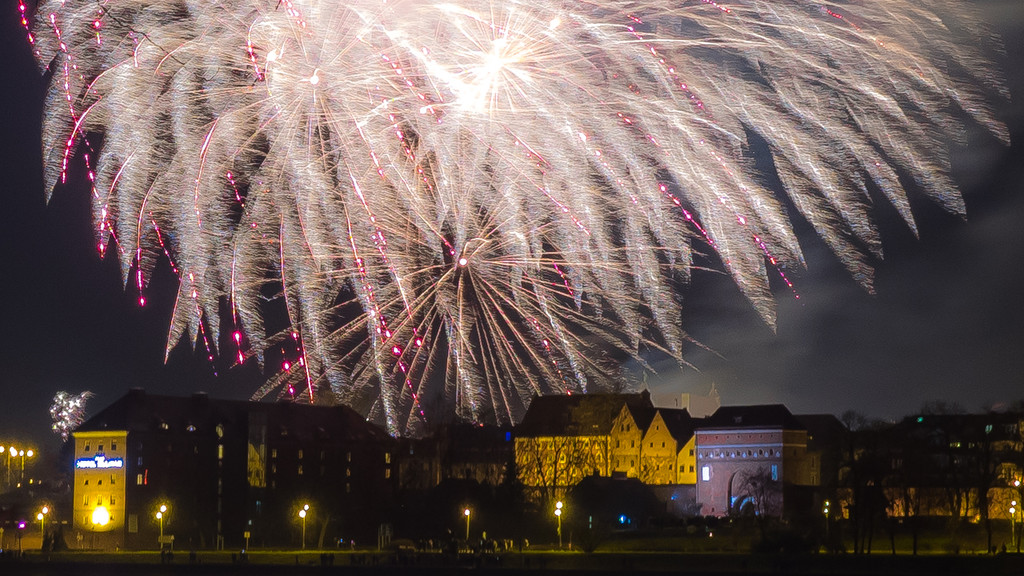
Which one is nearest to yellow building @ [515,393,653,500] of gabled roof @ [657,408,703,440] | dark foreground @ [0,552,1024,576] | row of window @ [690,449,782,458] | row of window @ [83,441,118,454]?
gabled roof @ [657,408,703,440]

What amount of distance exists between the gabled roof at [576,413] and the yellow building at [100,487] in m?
36.0

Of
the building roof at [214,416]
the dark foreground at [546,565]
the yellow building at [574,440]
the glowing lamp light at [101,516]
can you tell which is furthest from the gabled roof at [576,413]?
the dark foreground at [546,565]

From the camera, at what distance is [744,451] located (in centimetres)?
11569

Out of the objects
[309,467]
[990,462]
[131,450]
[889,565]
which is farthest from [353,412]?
[889,565]

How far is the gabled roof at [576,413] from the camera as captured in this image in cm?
10519

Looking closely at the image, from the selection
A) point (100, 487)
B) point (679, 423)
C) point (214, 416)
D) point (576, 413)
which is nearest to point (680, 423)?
point (679, 423)

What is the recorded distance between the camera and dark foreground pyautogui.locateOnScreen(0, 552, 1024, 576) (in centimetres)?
4622

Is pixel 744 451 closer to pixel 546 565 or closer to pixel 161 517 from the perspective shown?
pixel 161 517

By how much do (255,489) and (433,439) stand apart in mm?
13136

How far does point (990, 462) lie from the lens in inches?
3049

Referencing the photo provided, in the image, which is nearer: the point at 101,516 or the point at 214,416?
the point at 101,516

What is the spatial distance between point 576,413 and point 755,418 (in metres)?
20.0

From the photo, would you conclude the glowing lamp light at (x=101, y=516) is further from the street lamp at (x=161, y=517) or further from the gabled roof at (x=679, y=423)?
the gabled roof at (x=679, y=423)

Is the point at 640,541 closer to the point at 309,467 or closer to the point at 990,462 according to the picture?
the point at 990,462
